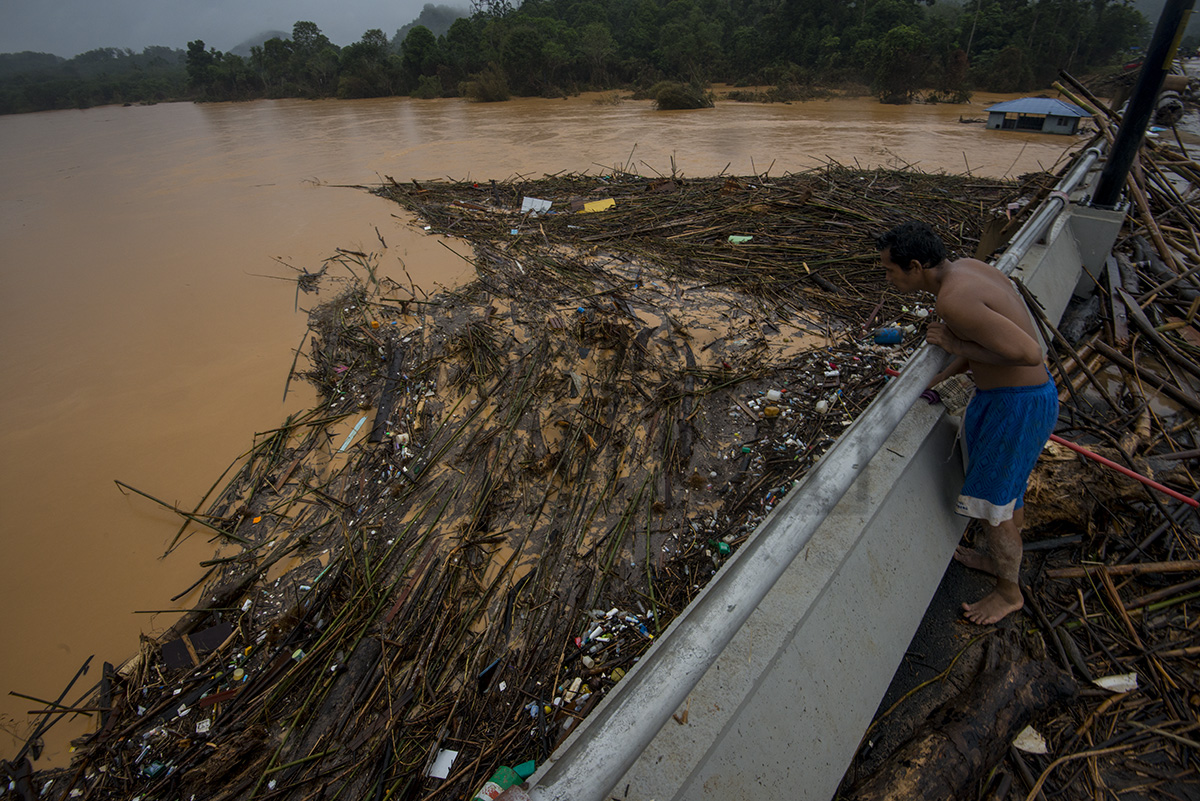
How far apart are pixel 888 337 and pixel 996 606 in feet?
8.55

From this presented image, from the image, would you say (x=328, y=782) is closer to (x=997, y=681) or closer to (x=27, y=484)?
(x=997, y=681)

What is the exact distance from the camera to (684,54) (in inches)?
1206

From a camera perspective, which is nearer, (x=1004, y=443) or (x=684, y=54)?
(x=1004, y=443)

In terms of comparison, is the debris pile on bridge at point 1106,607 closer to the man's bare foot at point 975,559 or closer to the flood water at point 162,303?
the man's bare foot at point 975,559

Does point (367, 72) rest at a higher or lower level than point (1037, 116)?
higher

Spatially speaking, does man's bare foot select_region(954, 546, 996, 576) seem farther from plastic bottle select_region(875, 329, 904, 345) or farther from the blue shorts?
plastic bottle select_region(875, 329, 904, 345)

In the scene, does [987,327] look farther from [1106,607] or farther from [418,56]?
[418,56]

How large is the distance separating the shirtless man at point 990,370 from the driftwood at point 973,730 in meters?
0.36

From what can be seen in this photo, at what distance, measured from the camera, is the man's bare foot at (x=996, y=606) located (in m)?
2.29

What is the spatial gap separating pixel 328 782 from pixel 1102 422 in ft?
15.1

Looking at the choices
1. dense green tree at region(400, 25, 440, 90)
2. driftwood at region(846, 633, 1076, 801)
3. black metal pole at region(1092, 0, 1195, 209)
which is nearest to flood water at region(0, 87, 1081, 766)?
driftwood at region(846, 633, 1076, 801)

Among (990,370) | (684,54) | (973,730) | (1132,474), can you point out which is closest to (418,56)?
(684,54)

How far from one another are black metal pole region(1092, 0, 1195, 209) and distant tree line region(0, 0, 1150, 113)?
24794 millimetres

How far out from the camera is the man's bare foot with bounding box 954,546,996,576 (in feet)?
8.36
